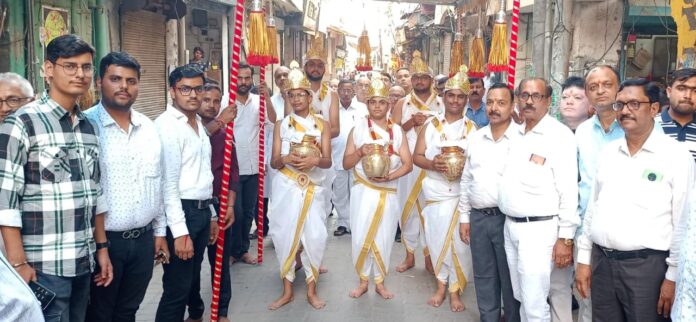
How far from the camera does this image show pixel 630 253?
2.90m

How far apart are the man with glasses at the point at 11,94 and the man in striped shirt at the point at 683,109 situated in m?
4.18

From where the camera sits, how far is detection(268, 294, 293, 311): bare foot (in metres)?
4.76

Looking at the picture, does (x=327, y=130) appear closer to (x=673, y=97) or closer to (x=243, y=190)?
(x=243, y=190)

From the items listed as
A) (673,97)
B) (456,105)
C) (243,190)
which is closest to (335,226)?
(243,190)

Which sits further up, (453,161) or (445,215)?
(453,161)

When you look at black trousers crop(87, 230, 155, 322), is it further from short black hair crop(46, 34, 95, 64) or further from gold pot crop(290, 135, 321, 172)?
gold pot crop(290, 135, 321, 172)

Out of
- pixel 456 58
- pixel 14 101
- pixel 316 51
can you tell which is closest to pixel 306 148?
pixel 14 101

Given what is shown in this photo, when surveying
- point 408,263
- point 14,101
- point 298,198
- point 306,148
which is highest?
point 14,101

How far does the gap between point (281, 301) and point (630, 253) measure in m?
2.87

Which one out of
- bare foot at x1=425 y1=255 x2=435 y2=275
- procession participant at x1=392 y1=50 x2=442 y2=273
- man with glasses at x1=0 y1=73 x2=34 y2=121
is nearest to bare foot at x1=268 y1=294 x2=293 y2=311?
procession participant at x1=392 y1=50 x2=442 y2=273

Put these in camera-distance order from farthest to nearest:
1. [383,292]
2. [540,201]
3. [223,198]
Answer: [383,292] → [223,198] → [540,201]

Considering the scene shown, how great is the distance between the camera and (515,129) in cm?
387

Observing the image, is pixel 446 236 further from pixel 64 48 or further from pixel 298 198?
pixel 64 48

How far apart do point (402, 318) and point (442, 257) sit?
64 centimetres
